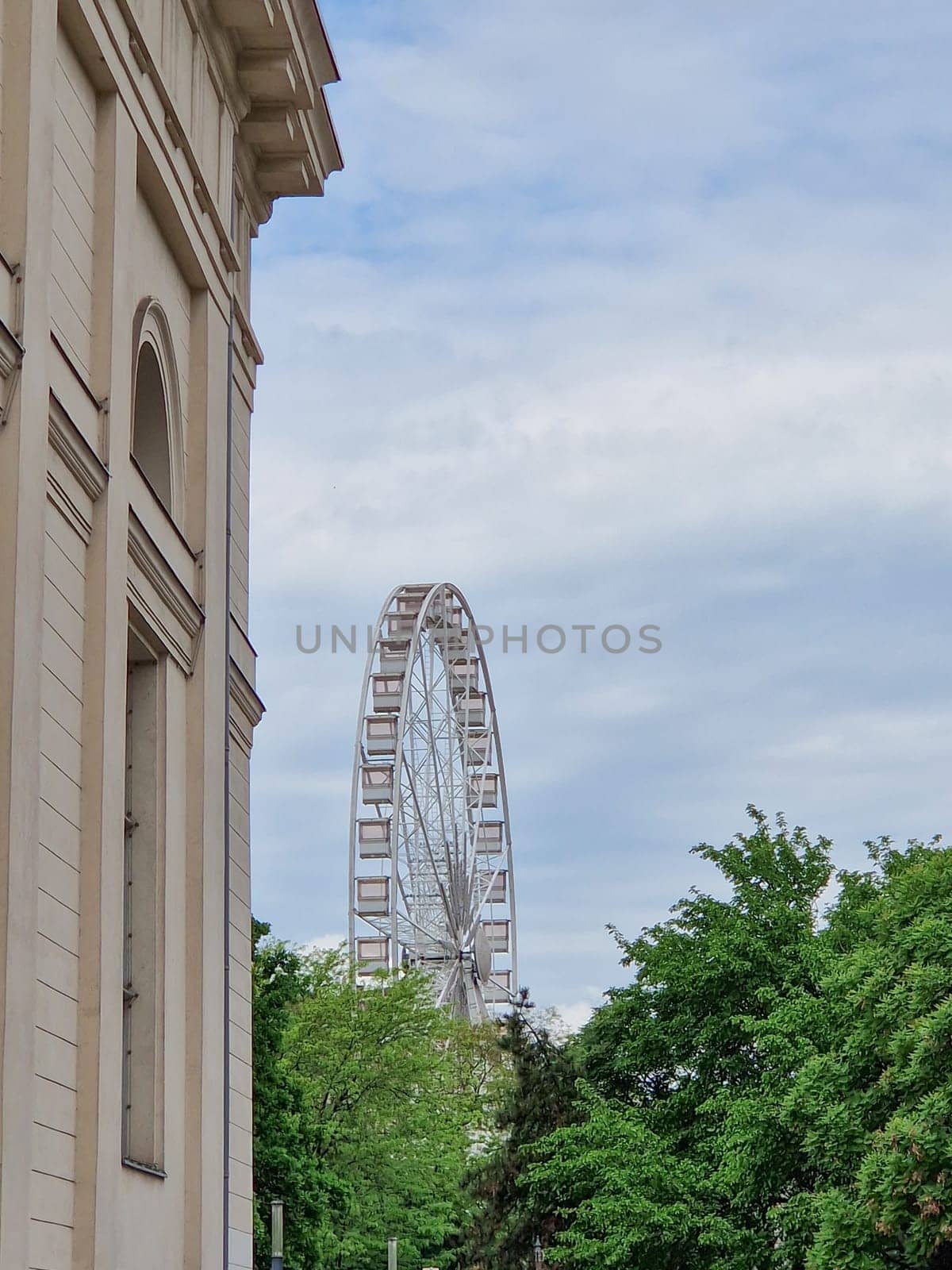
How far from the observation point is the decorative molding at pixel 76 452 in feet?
37.2

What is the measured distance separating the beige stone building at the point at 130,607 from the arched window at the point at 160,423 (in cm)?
3

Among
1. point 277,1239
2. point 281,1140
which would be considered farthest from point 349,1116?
point 277,1239

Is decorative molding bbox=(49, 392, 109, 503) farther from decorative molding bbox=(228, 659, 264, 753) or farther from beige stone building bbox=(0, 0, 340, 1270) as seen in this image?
decorative molding bbox=(228, 659, 264, 753)

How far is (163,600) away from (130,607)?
0.88m

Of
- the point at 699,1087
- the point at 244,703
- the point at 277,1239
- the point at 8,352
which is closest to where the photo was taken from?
the point at 8,352

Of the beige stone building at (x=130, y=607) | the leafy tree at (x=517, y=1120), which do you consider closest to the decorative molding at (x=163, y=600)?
the beige stone building at (x=130, y=607)

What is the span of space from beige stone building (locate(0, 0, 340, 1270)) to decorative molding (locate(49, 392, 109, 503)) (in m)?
0.02

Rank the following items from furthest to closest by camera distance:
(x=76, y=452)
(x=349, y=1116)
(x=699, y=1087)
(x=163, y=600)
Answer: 1. (x=349, y=1116)
2. (x=699, y=1087)
3. (x=163, y=600)
4. (x=76, y=452)

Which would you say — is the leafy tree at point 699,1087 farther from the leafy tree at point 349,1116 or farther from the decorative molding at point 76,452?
the decorative molding at point 76,452

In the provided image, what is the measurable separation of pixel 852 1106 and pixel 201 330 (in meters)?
16.6

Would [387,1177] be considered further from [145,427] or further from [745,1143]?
[145,427]

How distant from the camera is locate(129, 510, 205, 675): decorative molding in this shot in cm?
1362

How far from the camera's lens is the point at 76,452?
1180 centimetres

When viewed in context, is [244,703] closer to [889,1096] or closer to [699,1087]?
[889,1096]
